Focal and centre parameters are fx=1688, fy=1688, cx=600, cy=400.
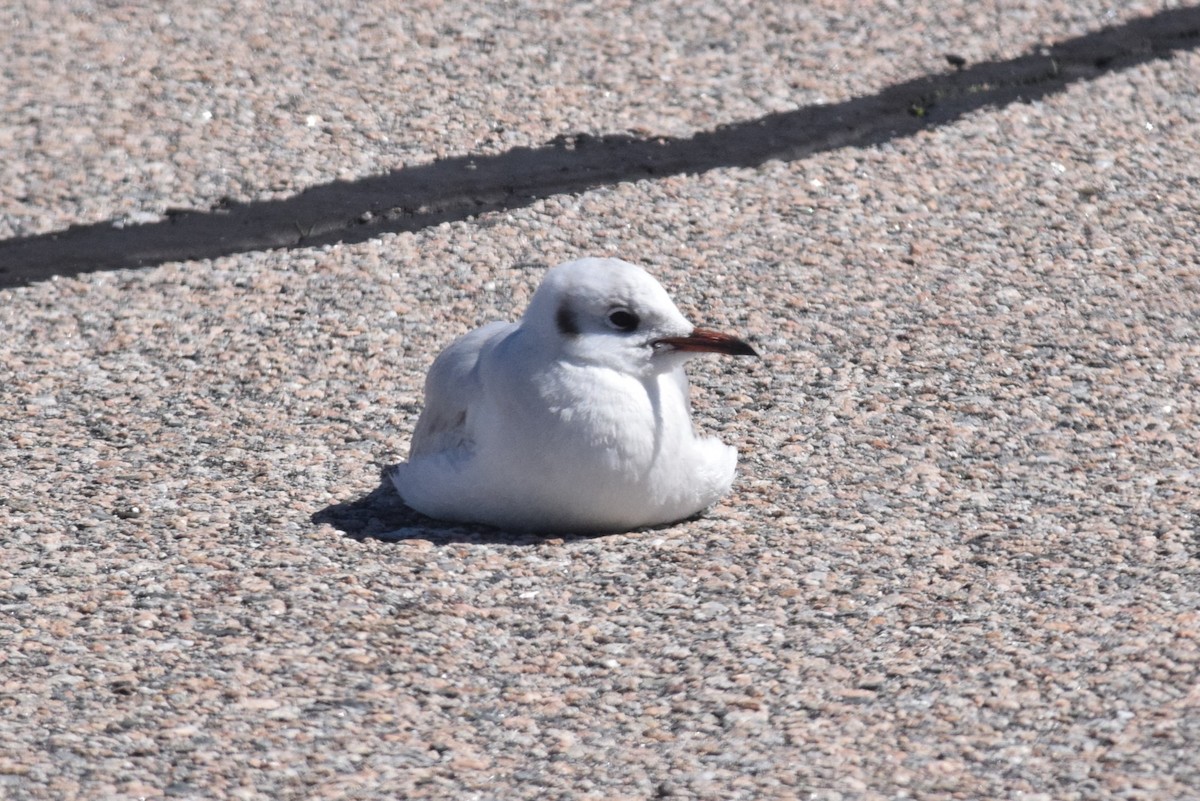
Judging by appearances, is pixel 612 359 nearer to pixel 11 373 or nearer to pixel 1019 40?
pixel 11 373

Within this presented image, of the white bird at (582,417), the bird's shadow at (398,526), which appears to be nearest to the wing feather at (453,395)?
the white bird at (582,417)

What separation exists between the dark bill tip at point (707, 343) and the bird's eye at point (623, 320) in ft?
Result: 0.23

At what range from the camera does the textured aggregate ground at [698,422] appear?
3.35 meters

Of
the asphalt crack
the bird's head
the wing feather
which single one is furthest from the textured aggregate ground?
the bird's head

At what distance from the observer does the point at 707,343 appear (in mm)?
3992

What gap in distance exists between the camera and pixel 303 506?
14.5 ft

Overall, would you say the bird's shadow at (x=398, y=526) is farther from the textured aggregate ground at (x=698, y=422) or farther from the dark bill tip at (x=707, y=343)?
the dark bill tip at (x=707, y=343)

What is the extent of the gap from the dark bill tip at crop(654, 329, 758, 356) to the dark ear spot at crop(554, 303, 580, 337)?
0.20m

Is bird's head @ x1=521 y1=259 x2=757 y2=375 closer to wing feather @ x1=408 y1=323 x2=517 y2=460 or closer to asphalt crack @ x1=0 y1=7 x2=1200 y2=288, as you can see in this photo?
wing feather @ x1=408 y1=323 x2=517 y2=460

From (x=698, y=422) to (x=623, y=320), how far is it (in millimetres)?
977

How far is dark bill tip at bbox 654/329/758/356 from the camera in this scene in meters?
3.97

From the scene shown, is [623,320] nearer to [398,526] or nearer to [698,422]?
[398,526]

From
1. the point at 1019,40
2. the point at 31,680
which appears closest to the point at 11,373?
the point at 31,680

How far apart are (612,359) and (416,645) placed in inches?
33.1
